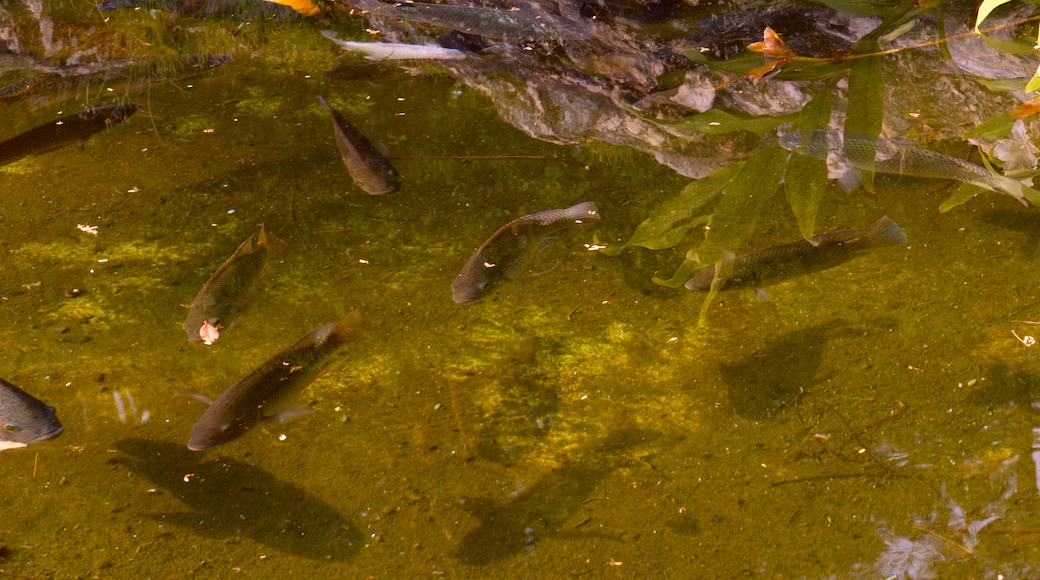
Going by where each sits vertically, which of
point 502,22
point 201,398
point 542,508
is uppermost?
point 502,22

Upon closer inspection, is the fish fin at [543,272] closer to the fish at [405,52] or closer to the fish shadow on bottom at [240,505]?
the fish shadow on bottom at [240,505]

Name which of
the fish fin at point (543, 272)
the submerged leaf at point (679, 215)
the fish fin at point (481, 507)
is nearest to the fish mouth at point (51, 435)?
the fish fin at point (481, 507)

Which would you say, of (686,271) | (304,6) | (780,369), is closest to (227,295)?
(686,271)

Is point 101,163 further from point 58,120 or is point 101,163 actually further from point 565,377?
point 565,377

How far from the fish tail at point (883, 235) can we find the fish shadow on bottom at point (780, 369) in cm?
26

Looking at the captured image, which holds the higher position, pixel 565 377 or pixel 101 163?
pixel 101 163

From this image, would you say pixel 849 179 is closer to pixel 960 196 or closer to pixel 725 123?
pixel 960 196

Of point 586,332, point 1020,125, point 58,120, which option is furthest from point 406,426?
point 1020,125

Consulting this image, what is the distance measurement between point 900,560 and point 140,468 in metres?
1.85

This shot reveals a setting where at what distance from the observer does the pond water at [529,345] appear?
1.90 metres

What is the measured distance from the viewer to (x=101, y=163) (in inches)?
122

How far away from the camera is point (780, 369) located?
226 cm

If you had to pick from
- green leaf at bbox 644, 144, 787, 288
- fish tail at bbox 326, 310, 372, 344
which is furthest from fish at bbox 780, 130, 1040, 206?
fish tail at bbox 326, 310, 372, 344

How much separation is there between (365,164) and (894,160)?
181cm
